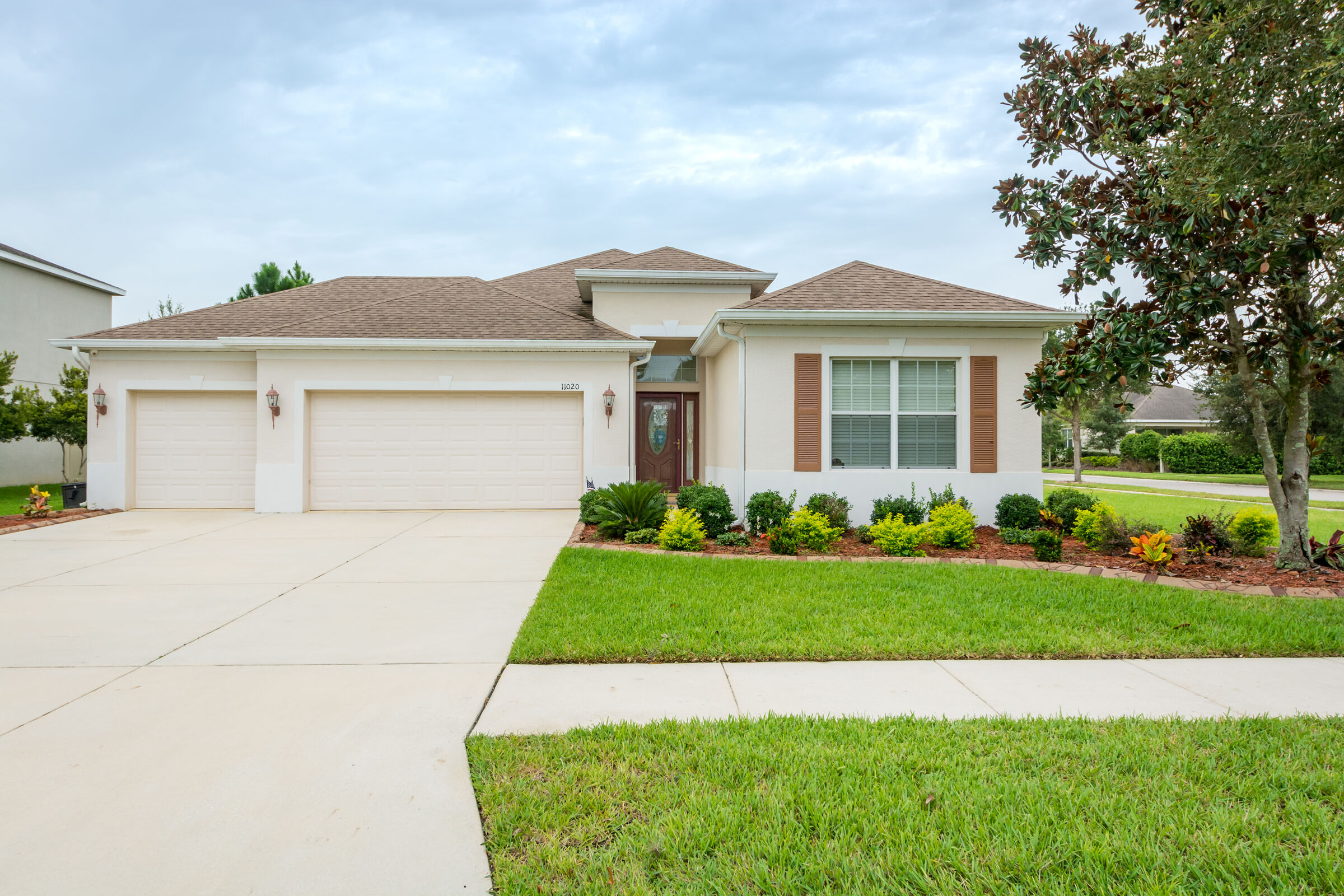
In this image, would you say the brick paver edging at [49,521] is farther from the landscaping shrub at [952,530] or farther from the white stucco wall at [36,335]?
the landscaping shrub at [952,530]

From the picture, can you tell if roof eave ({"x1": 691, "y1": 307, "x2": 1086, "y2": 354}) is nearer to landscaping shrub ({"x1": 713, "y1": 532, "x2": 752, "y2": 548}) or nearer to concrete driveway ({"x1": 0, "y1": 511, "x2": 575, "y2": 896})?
landscaping shrub ({"x1": 713, "y1": 532, "x2": 752, "y2": 548})

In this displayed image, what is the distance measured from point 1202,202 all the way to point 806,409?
5.32 m

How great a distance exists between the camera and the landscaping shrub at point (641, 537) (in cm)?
893

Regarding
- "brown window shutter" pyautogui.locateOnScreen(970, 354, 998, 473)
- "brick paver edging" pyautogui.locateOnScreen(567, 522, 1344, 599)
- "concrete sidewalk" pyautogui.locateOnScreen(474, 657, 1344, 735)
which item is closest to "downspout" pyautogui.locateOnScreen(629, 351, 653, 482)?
"brick paver edging" pyautogui.locateOnScreen(567, 522, 1344, 599)

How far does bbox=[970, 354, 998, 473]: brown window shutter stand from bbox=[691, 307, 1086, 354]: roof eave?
2.00 feet

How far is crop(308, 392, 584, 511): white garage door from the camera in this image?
12.4 metres

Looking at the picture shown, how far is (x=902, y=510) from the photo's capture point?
9547 mm

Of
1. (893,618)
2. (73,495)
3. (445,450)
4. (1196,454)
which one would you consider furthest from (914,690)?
(1196,454)

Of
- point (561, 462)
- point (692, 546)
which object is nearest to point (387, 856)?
point (692, 546)

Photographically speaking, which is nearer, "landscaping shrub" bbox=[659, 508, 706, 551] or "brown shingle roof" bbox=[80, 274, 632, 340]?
"landscaping shrub" bbox=[659, 508, 706, 551]

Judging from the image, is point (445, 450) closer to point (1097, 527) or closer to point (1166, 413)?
point (1097, 527)

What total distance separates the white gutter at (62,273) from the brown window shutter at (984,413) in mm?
22966

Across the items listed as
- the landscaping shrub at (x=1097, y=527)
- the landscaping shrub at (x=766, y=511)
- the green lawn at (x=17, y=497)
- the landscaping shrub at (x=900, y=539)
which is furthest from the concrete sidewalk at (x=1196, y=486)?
the green lawn at (x=17, y=497)

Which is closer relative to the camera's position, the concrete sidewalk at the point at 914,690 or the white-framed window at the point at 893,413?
the concrete sidewalk at the point at 914,690
